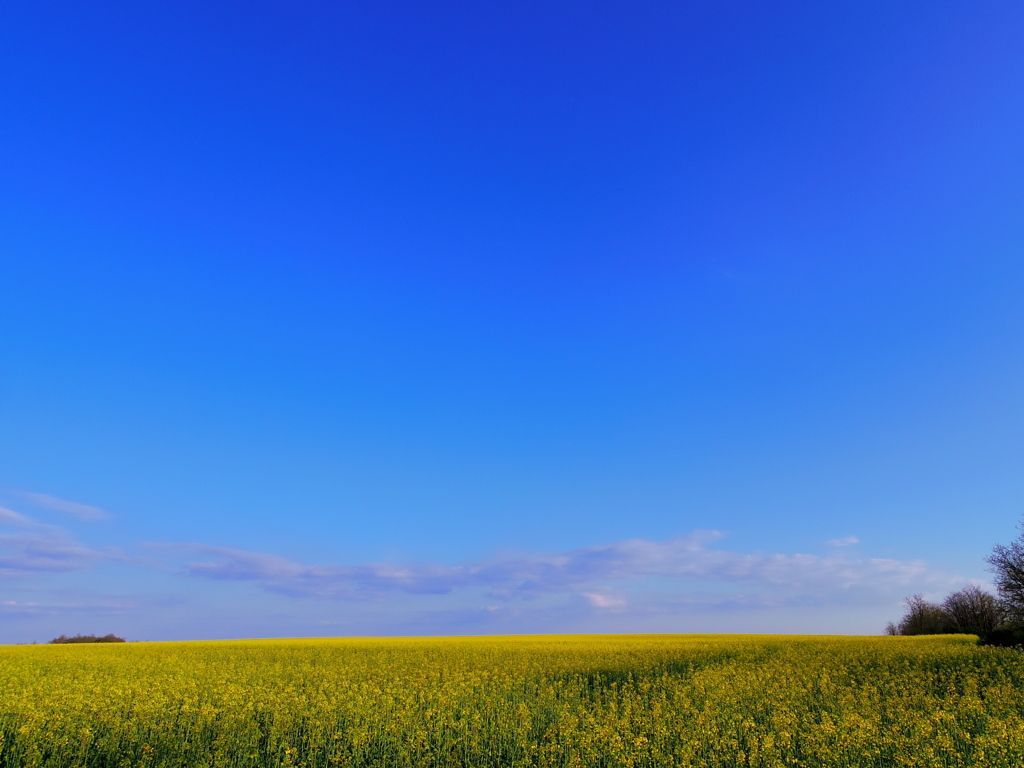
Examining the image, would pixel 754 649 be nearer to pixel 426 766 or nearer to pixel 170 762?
pixel 426 766

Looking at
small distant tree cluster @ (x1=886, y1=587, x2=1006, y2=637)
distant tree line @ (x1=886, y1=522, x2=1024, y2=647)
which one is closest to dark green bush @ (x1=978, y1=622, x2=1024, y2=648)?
distant tree line @ (x1=886, y1=522, x2=1024, y2=647)

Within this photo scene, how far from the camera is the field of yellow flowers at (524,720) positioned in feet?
38.8

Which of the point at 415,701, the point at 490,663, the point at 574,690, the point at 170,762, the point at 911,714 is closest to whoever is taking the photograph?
the point at 170,762

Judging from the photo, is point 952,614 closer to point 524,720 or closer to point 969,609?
point 969,609

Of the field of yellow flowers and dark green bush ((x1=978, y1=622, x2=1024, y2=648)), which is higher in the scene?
the field of yellow flowers

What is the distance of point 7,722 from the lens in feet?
47.9

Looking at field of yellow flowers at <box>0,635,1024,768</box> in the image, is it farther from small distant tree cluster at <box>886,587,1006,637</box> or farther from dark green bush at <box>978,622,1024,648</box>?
small distant tree cluster at <box>886,587,1006,637</box>

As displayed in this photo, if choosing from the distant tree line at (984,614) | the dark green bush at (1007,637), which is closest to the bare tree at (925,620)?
the distant tree line at (984,614)

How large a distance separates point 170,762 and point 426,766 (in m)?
5.36

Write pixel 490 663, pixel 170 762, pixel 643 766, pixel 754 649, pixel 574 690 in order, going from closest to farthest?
pixel 643 766, pixel 170 762, pixel 574 690, pixel 490 663, pixel 754 649

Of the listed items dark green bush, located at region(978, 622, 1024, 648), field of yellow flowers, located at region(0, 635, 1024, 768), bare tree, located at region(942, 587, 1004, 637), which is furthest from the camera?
bare tree, located at region(942, 587, 1004, 637)

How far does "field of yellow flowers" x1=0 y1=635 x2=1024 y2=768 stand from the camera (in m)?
11.8

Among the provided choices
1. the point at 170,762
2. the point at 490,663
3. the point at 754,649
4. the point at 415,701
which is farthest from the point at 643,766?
the point at 754,649

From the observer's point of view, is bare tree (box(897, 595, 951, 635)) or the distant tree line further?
bare tree (box(897, 595, 951, 635))
